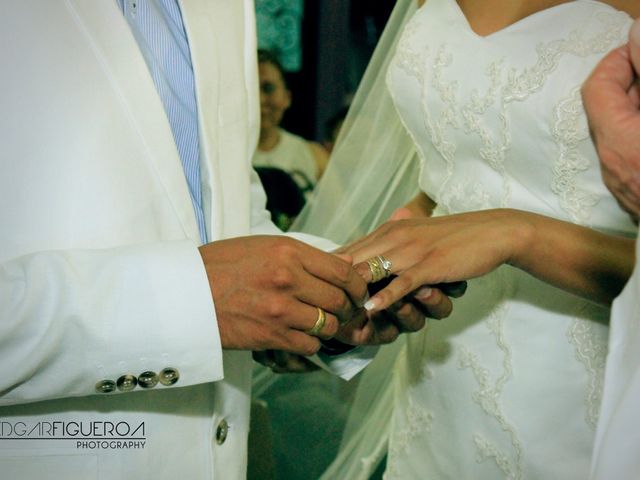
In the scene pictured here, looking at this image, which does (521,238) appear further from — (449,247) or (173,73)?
(173,73)

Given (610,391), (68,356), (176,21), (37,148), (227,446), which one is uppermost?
(176,21)

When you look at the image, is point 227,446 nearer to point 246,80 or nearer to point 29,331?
point 29,331

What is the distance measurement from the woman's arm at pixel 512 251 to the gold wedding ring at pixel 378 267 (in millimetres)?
12

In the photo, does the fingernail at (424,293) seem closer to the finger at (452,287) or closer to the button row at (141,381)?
the finger at (452,287)

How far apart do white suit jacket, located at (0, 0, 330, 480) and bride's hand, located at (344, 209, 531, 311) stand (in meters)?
0.31

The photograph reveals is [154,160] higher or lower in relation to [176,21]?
lower

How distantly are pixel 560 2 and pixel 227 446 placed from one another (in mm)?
953

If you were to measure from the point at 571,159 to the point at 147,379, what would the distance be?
76cm

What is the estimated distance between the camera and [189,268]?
1098 mm

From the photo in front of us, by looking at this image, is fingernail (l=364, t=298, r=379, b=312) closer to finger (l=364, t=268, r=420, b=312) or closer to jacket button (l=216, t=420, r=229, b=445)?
finger (l=364, t=268, r=420, b=312)

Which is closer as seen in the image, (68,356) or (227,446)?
(68,356)

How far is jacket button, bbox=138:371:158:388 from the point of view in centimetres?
109

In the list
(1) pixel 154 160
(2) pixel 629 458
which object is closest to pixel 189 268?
(1) pixel 154 160

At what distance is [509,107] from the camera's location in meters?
1.41
